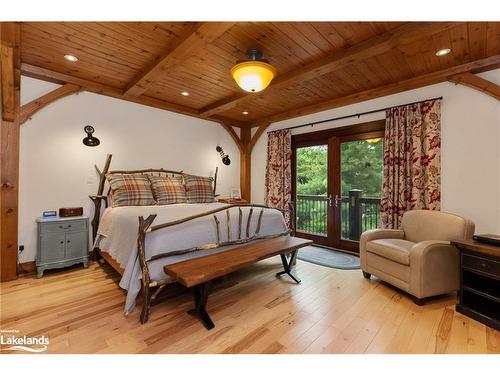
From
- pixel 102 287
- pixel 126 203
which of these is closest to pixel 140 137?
pixel 126 203

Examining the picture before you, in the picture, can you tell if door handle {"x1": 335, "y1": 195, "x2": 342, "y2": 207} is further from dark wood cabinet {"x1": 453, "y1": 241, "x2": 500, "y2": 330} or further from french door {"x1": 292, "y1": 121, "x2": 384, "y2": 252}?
dark wood cabinet {"x1": 453, "y1": 241, "x2": 500, "y2": 330}

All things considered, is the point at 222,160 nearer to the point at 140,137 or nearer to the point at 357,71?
the point at 140,137

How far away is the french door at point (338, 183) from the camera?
12.1 ft

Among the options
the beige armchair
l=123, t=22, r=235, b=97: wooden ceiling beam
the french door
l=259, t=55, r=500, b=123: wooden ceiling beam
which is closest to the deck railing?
the french door

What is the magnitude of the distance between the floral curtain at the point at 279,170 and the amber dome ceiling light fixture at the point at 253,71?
2.28 meters

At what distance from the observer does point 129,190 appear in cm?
319

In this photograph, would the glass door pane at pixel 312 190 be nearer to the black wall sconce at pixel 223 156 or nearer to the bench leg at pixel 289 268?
the black wall sconce at pixel 223 156

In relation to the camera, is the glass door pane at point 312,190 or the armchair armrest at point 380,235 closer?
the armchair armrest at point 380,235

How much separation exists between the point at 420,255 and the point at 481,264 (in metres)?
0.41

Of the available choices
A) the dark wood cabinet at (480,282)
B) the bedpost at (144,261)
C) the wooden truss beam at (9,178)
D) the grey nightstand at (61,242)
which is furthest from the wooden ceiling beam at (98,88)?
the dark wood cabinet at (480,282)

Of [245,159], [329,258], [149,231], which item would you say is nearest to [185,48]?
[149,231]

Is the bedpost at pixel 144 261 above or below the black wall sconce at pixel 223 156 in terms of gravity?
below

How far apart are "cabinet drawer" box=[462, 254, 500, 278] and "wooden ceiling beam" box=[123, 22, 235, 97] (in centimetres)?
283

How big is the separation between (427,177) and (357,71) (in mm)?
1649
